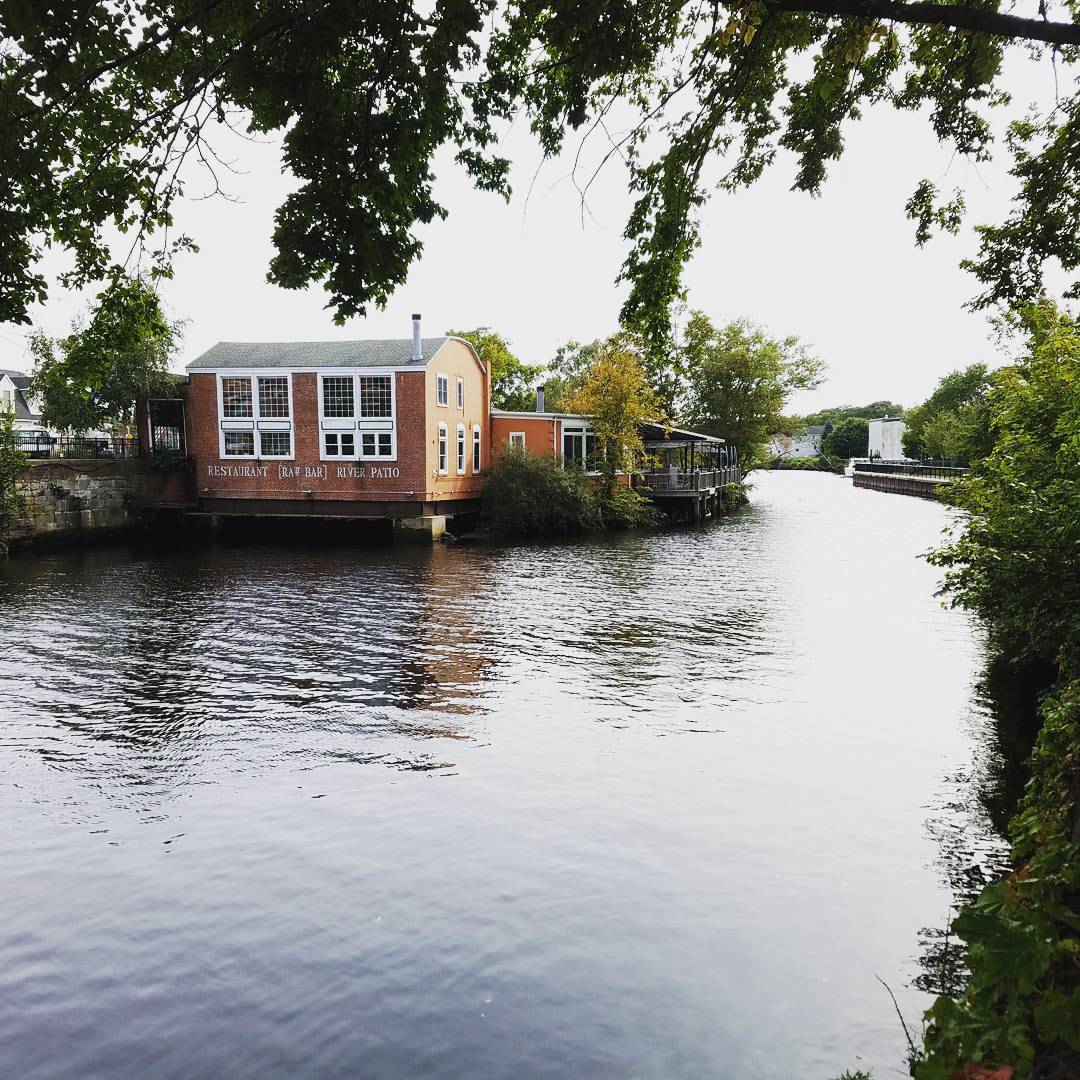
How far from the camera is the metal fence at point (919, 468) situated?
71.4m

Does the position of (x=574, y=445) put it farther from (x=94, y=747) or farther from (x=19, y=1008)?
(x=19, y=1008)

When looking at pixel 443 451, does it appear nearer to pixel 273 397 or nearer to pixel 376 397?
pixel 376 397

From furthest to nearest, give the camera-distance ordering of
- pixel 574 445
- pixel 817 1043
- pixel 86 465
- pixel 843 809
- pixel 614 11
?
pixel 574 445, pixel 86 465, pixel 843 809, pixel 614 11, pixel 817 1043

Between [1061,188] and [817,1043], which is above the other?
[1061,188]

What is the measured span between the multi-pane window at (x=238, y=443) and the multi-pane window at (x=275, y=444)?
1.57 feet

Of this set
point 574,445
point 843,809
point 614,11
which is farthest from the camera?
point 574,445

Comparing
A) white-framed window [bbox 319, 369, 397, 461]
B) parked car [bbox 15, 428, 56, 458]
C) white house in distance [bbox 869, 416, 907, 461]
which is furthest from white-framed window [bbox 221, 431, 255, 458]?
white house in distance [bbox 869, 416, 907, 461]

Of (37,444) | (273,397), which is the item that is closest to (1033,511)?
(273,397)

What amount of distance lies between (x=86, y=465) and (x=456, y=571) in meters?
16.2

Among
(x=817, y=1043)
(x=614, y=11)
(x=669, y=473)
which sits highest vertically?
(x=614, y=11)

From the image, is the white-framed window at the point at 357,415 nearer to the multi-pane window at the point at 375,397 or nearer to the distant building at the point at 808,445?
the multi-pane window at the point at 375,397

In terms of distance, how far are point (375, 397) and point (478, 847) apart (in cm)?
2687

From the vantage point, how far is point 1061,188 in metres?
8.02

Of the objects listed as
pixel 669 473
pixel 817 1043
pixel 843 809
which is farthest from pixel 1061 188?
pixel 669 473
